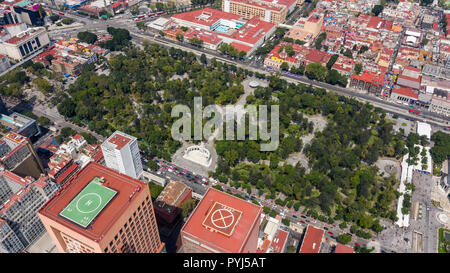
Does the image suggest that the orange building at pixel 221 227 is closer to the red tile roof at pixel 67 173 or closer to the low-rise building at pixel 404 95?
the red tile roof at pixel 67 173

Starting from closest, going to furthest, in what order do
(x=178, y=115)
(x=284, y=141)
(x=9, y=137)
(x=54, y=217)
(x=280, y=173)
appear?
(x=54, y=217) → (x=9, y=137) → (x=280, y=173) → (x=284, y=141) → (x=178, y=115)

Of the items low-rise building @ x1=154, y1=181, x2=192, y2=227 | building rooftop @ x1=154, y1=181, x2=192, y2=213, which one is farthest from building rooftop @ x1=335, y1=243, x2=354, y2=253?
building rooftop @ x1=154, y1=181, x2=192, y2=213

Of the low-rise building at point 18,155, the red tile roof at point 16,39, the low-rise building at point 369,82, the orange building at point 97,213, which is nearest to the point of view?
the orange building at point 97,213

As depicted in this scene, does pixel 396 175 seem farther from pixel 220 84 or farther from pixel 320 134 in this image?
pixel 220 84

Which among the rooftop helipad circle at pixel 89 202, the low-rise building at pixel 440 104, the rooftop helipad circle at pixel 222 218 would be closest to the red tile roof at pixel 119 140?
the rooftop helipad circle at pixel 89 202

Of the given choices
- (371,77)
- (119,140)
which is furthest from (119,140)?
(371,77)

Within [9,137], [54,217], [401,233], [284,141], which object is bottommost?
[401,233]

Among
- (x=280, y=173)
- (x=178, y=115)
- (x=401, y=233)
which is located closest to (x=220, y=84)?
(x=178, y=115)
